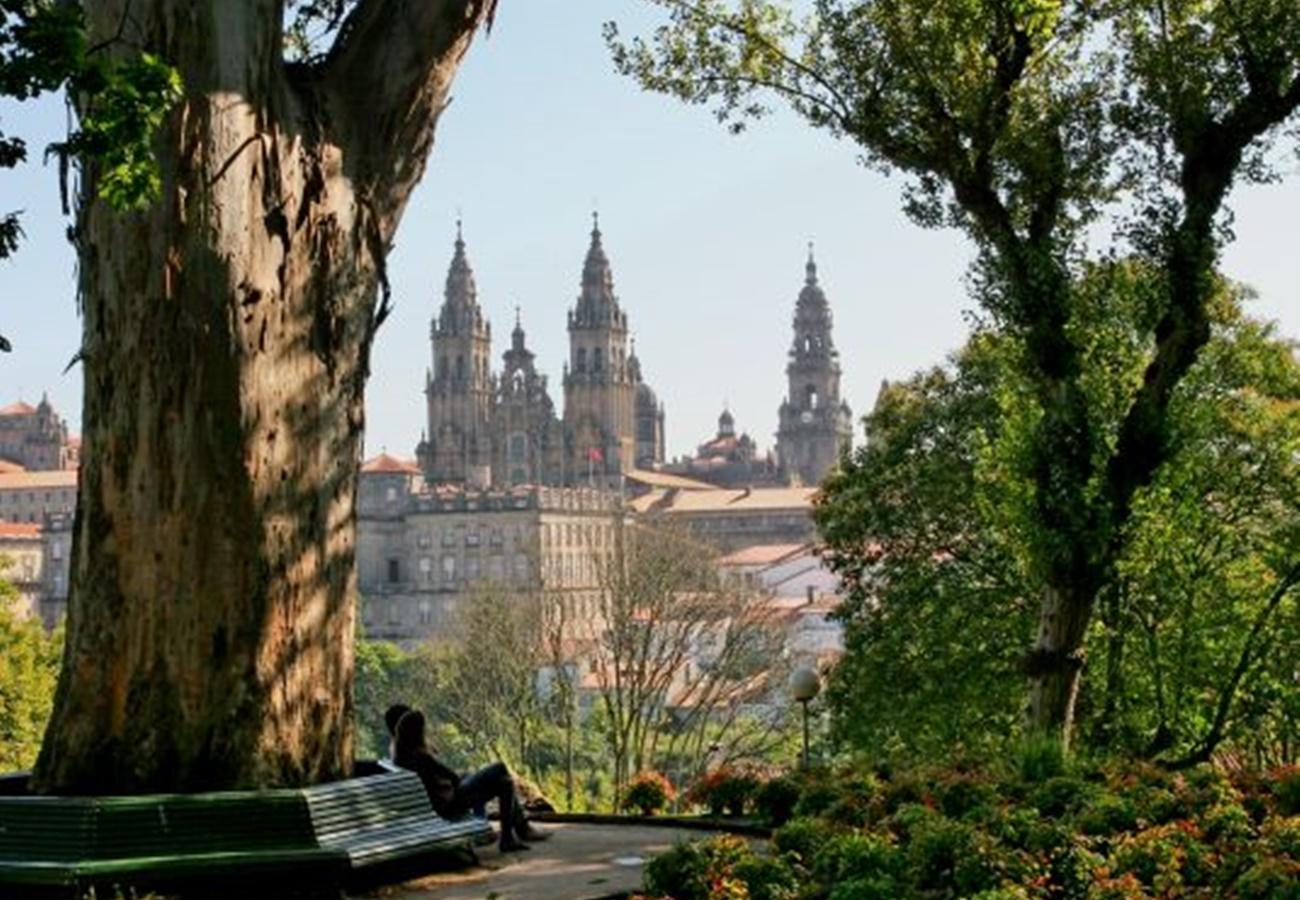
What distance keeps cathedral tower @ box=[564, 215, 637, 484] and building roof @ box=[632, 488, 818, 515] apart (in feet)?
23.7

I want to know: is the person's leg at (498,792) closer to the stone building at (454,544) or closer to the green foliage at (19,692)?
the green foliage at (19,692)

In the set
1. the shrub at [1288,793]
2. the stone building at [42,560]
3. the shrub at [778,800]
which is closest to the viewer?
the shrub at [1288,793]

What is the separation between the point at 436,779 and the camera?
8883 mm

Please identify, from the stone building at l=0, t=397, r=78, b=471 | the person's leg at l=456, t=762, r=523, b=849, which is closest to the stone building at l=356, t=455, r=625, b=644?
the stone building at l=0, t=397, r=78, b=471

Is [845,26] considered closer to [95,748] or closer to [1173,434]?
[1173,434]

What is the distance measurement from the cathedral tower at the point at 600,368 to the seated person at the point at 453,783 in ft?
392

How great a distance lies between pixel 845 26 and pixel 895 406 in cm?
1047

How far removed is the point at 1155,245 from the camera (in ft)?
44.3

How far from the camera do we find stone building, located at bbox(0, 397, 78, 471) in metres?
139

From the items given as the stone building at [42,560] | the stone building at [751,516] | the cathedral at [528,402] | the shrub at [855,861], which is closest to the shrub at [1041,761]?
the shrub at [855,861]

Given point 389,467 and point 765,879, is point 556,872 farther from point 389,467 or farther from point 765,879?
point 389,467

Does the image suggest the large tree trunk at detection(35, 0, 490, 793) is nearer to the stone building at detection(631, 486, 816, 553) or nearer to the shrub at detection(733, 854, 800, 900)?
the shrub at detection(733, 854, 800, 900)

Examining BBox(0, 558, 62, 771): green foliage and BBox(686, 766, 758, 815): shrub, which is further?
BBox(0, 558, 62, 771): green foliage

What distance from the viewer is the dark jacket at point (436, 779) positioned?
29.0 ft
